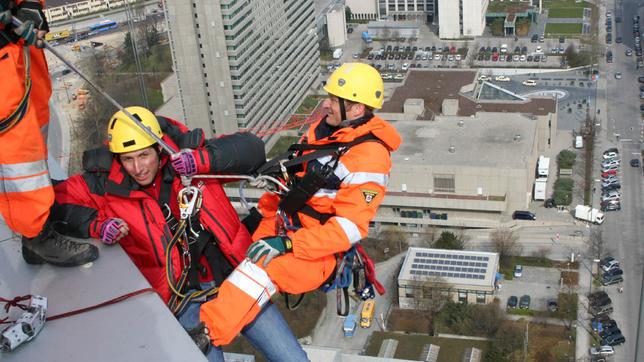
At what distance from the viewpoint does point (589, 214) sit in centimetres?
1819

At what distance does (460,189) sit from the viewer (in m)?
18.3

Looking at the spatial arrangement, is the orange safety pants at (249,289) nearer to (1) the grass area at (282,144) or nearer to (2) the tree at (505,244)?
(2) the tree at (505,244)

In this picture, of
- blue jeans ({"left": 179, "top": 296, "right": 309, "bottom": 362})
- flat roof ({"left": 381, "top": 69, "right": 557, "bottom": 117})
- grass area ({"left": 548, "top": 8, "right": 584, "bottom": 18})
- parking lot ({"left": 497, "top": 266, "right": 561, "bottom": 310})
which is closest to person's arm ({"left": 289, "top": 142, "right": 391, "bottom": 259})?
blue jeans ({"left": 179, "top": 296, "right": 309, "bottom": 362})

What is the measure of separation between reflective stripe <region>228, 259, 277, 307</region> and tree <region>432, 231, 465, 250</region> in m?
14.5

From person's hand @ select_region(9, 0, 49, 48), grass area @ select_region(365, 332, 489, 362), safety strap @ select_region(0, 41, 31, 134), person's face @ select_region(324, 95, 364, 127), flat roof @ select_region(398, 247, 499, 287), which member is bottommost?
grass area @ select_region(365, 332, 489, 362)

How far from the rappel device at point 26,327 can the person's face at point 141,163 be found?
0.80 m

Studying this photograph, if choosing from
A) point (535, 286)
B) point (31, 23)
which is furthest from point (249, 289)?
point (535, 286)

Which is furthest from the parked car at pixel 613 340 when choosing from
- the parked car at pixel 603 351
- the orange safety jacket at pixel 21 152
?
the orange safety jacket at pixel 21 152

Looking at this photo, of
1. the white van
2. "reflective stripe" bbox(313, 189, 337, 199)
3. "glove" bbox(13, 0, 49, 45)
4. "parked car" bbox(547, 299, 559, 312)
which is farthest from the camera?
the white van

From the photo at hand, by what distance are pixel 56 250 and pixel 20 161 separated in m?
0.36

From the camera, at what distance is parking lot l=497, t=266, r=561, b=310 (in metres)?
15.3

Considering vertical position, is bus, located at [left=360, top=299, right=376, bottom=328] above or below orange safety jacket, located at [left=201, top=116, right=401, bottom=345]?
below

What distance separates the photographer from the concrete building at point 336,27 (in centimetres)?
3139

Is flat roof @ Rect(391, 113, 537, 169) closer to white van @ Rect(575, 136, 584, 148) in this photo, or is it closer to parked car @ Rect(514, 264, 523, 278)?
white van @ Rect(575, 136, 584, 148)
